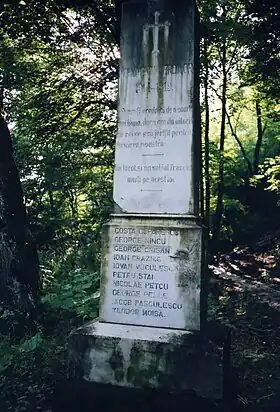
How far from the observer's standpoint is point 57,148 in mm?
10516

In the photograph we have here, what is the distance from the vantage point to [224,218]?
1816 cm

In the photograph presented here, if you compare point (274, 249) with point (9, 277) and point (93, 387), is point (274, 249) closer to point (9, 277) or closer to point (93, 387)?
point (9, 277)

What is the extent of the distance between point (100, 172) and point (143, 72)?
717 cm

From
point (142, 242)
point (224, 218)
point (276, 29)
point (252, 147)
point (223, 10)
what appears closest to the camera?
point (142, 242)

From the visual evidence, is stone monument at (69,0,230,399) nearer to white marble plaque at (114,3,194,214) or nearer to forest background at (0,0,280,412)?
white marble plaque at (114,3,194,214)

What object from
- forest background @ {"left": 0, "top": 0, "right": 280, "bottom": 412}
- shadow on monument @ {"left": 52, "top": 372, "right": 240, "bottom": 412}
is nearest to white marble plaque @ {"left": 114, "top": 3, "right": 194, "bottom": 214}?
shadow on monument @ {"left": 52, "top": 372, "right": 240, "bottom": 412}

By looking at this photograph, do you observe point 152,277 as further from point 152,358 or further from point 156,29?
→ point 156,29

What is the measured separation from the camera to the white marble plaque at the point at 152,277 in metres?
4.30

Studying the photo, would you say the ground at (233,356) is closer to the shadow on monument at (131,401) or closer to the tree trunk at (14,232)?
the shadow on monument at (131,401)

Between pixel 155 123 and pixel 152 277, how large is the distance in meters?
1.64

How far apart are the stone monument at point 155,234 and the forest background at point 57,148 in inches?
38.9

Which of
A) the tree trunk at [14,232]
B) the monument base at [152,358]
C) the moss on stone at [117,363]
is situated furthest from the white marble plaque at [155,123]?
the tree trunk at [14,232]

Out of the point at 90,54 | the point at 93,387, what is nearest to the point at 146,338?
the point at 93,387

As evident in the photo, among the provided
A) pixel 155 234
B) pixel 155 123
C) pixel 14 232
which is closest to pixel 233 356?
pixel 155 234
